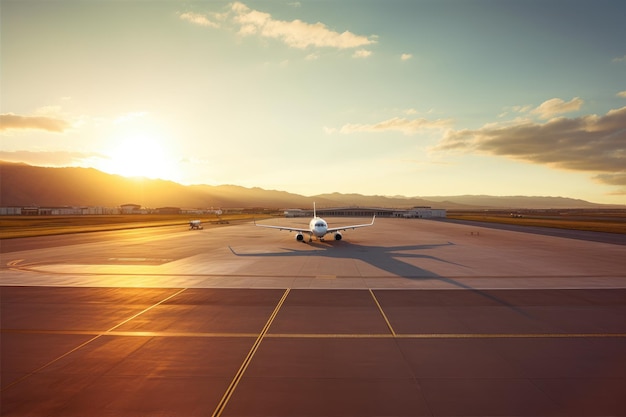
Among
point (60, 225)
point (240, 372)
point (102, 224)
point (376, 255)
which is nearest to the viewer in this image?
point (240, 372)

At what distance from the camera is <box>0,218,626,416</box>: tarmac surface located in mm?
9477

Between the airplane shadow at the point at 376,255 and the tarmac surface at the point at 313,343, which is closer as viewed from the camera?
the tarmac surface at the point at 313,343

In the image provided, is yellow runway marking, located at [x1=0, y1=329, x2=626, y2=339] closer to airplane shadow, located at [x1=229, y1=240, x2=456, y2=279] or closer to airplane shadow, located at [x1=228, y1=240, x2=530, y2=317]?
airplane shadow, located at [x1=228, y1=240, x2=530, y2=317]

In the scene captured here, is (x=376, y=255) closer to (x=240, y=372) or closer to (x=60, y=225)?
(x=240, y=372)

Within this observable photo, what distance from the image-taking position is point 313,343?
1337 centimetres

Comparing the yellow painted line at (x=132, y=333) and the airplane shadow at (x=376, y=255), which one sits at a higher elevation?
the airplane shadow at (x=376, y=255)

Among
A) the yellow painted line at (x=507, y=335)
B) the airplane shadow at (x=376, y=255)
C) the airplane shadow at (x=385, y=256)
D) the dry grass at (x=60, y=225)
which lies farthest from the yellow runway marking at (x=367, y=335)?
the dry grass at (x=60, y=225)

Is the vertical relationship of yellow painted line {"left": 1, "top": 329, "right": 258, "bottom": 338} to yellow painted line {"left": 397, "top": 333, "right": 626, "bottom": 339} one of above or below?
below

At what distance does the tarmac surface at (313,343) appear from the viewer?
9477mm

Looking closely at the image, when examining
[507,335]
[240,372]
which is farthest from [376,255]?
[240,372]

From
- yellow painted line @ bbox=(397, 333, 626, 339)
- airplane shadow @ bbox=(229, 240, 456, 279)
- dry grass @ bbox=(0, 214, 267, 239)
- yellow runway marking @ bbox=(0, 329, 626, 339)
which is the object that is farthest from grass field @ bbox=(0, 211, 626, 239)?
yellow painted line @ bbox=(397, 333, 626, 339)

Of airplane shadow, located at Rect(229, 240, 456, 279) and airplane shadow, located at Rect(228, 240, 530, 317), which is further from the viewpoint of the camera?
airplane shadow, located at Rect(229, 240, 456, 279)

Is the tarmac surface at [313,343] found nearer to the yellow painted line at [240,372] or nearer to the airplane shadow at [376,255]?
the yellow painted line at [240,372]

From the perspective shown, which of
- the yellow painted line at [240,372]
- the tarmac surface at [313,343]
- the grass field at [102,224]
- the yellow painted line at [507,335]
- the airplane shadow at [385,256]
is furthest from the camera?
the grass field at [102,224]
